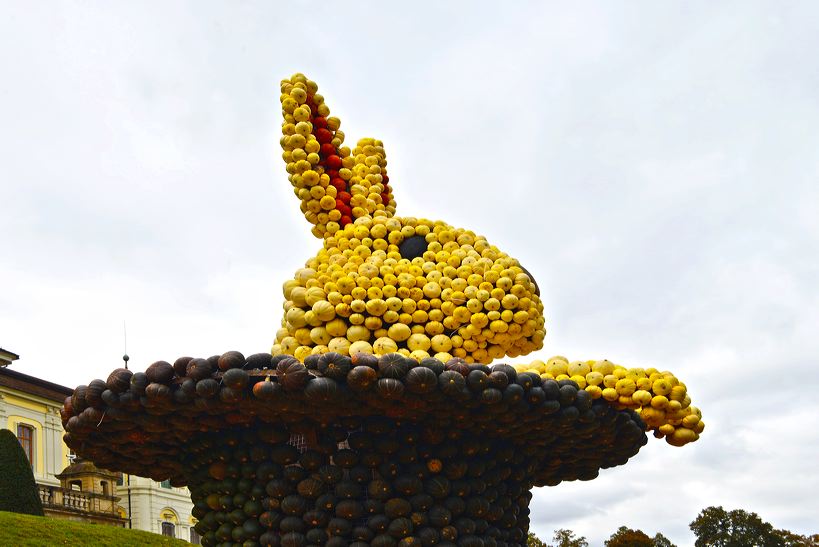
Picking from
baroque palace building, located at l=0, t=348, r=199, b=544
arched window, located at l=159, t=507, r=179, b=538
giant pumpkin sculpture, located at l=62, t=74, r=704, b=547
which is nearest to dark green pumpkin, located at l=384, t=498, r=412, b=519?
giant pumpkin sculpture, located at l=62, t=74, r=704, b=547

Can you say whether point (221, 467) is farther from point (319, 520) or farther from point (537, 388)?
point (537, 388)

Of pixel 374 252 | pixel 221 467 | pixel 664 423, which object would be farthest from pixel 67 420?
pixel 664 423

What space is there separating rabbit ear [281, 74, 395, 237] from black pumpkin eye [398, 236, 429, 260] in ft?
2.20

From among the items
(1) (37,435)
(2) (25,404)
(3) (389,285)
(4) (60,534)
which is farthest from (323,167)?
(1) (37,435)

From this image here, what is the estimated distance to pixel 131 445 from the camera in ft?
35.9

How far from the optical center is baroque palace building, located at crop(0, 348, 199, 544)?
34.7m

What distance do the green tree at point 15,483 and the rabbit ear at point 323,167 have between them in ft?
53.3

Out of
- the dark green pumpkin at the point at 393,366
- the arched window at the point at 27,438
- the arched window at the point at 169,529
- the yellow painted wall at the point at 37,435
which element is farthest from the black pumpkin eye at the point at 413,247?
the arched window at the point at 169,529

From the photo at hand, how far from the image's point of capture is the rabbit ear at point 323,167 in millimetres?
12023

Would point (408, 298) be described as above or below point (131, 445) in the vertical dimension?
above

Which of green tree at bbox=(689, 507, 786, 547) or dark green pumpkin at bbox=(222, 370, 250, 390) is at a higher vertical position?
green tree at bbox=(689, 507, 786, 547)

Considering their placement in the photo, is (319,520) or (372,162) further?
(372,162)

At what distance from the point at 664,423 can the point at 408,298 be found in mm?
2902

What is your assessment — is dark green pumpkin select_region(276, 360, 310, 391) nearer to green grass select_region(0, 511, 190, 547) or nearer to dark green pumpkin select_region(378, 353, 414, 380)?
dark green pumpkin select_region(378, 353, 414, 380)
